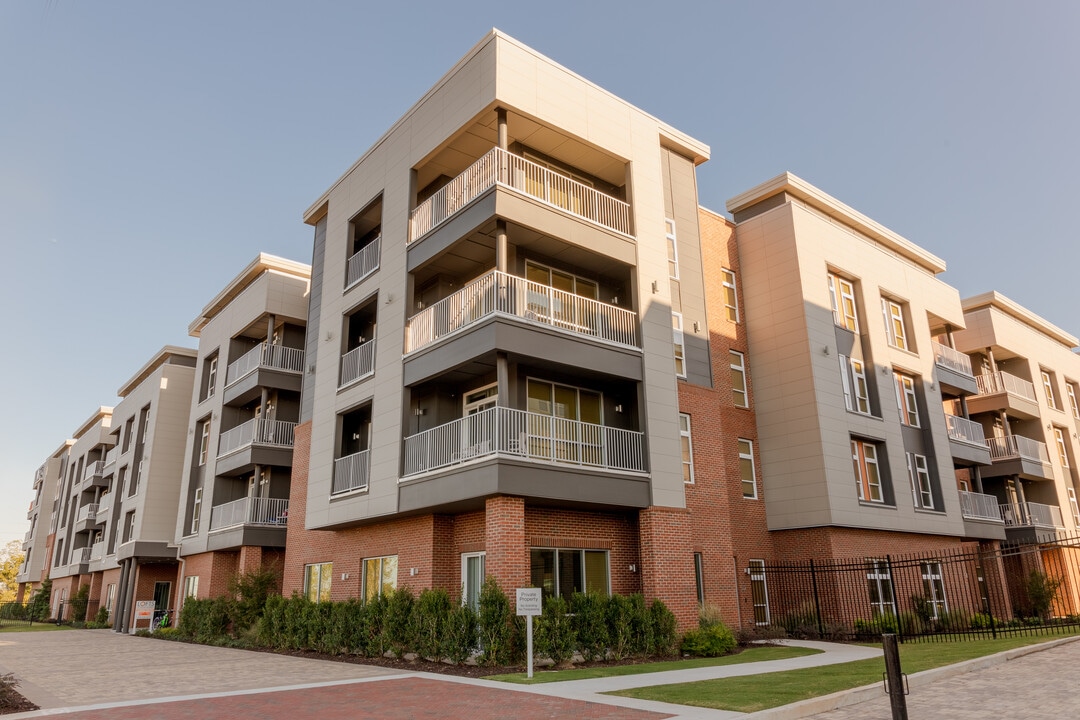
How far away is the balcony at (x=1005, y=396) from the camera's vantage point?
113 feet

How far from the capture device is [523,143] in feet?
67.7

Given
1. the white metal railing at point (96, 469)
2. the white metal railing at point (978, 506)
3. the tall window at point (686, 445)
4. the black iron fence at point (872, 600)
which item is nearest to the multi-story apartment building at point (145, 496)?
the white metal railing at point (96, 469)

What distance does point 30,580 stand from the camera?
66.9m

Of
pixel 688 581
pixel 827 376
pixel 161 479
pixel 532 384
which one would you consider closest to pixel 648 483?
pixel 688 581

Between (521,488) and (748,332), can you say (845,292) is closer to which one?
(748,332)

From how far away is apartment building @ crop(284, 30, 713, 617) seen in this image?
57.5 feet

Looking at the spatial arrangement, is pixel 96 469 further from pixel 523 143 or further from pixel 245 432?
pixel 523 143

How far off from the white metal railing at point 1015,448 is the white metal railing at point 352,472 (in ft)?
88.2

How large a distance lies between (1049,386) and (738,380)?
79.7 ft

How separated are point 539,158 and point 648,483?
370 inches

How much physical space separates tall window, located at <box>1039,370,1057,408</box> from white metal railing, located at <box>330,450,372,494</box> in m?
35.0

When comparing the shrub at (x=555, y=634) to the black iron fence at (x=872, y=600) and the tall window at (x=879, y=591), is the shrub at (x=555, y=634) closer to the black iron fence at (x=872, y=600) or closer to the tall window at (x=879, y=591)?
the black iron fence at (x=872, y=600)

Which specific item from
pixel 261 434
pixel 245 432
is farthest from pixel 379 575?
pixel 245 432

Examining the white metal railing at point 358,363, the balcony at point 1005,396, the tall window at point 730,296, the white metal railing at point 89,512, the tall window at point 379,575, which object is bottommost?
the tall window at point 379,575
